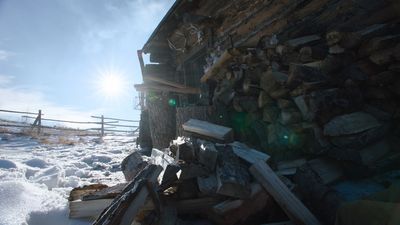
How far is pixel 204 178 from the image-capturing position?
2346mm

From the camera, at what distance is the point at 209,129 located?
3.40 meters

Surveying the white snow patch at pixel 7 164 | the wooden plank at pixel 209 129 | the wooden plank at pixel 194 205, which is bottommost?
the wooden plank at pixel 194 205

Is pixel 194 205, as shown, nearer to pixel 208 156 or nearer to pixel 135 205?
pixel 208 156

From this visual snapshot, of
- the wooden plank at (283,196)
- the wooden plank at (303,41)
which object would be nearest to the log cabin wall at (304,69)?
the wooden plank at (303,41)

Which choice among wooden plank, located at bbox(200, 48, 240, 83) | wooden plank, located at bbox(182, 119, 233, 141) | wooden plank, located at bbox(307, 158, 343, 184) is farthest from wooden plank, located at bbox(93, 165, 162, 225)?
wooden plank, located at bbox(200, 48, 240, 83)

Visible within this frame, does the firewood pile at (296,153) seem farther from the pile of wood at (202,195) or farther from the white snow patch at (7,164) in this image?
the white snow patch at (7,164)

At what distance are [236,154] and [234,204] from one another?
0.70 m

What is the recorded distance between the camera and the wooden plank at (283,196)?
6.07ft

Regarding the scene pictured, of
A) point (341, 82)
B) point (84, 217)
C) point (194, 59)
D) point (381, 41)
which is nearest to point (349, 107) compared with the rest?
point (341, 82)

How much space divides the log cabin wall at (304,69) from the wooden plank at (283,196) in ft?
2.61

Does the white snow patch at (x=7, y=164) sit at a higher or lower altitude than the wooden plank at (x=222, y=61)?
lower

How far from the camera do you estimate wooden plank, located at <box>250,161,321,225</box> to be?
1851 mm

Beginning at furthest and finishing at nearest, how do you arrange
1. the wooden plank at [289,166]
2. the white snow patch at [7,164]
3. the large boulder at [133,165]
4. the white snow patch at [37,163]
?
the white snow patch at [37,163]
the white snow patch at [7,164]
the large boulder at [133,165]
the wooden plank at [289,166]

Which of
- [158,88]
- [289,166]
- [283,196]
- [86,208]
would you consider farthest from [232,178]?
[158,88]
